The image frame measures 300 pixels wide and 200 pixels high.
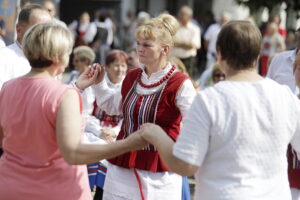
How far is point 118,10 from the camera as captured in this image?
21672 millimetres

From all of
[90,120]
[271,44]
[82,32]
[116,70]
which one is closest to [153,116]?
[90,120]

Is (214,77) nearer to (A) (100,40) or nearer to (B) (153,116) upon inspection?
(B) (153,116)

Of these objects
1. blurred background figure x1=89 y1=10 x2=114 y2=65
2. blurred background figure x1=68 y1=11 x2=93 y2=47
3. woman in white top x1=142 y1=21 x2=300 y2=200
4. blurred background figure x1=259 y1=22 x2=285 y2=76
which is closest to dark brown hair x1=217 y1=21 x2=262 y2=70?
woman in white top x1=142 y1=21 x2=300 y2=200

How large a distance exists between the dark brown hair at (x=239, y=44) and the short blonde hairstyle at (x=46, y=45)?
0.74 metres

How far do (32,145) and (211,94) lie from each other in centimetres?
87

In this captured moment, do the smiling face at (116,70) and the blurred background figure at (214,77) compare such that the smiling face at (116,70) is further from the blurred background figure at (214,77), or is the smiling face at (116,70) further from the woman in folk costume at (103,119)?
the blurred background figure at (214,77)

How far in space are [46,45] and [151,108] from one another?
1040 mm

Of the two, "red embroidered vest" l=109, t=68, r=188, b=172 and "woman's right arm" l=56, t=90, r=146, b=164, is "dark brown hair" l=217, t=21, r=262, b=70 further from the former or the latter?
"red embroidered vest" l=109, t=68, r=188, b=172

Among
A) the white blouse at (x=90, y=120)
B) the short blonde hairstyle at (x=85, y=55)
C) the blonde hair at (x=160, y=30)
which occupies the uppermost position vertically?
the blonde hair at (x=160, y=30)

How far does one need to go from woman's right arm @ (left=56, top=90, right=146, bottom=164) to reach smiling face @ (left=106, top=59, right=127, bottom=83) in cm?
326

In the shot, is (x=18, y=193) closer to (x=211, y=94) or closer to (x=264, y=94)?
→ (x=211, y=94)

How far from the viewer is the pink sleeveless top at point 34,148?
3004mm

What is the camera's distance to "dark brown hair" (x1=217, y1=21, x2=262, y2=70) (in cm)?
288

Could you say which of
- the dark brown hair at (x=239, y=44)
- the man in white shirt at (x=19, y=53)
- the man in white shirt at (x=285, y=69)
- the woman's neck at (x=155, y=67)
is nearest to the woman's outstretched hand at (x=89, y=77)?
the woman's neck at (x=155, y=67)
